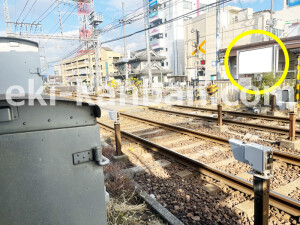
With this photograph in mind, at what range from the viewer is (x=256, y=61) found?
8.70 metres

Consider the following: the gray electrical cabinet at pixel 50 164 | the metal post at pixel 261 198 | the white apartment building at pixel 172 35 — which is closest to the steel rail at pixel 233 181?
the metal post at pixel 261 198

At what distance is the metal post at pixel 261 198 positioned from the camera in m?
1.95

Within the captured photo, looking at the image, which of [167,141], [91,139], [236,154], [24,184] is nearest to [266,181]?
[236,154]

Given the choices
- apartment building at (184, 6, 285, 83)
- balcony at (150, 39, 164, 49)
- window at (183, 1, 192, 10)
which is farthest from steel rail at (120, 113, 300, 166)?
window at (183, 1, 192, 10)

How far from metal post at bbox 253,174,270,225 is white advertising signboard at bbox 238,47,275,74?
7.30 m

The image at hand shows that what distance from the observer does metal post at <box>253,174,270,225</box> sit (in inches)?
76.7

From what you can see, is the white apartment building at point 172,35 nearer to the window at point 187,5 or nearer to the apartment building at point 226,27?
the window at point 187,5

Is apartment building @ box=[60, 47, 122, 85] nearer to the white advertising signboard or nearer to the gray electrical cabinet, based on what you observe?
the white advertising signboard

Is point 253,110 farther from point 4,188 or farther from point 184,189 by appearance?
point 4,188

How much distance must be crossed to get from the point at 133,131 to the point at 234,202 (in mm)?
4919

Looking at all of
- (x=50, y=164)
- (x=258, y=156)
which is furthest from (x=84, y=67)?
(x=258, y=156)

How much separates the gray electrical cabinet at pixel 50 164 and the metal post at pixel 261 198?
4.38 feet

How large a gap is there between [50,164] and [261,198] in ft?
5.71

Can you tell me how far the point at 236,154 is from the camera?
218cm
